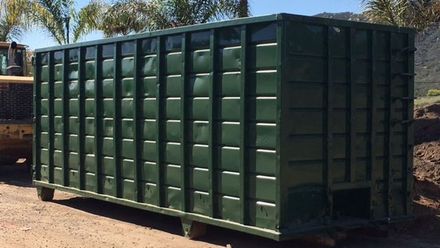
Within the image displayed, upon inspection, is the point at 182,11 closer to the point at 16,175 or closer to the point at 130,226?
the point at 16,175

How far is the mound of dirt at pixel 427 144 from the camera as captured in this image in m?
11.5

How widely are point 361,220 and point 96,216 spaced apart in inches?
172

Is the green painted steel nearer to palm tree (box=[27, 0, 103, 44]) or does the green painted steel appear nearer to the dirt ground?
the dirt ground

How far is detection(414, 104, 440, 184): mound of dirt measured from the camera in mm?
11480

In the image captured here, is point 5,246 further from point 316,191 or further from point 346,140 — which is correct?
point 346,140

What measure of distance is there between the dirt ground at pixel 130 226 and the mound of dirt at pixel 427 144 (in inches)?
0.7

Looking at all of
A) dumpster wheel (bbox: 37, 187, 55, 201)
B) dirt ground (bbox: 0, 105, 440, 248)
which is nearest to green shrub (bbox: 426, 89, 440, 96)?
dirt ground (bbox: 0, 105, 440, 248)

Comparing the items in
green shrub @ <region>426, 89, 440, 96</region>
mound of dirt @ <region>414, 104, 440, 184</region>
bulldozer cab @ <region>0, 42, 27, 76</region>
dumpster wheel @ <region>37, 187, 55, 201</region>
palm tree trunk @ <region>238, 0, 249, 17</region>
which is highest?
palm tree trunk @ <region>238, 0, 249, 17</region>

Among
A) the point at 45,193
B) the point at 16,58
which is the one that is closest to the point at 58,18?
the point at 16,58

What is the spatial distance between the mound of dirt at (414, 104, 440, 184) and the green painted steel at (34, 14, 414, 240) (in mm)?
3351

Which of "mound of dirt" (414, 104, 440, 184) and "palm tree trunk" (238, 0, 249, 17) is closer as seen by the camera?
"mound of dirt" (414, 104, 440, 184)

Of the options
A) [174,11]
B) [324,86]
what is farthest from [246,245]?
[174,11]

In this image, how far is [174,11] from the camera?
47.0 ft

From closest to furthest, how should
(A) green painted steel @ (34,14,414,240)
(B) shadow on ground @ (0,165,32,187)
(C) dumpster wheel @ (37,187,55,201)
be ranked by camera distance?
(A) green painted steel @ (34,14,414,240) → (C) dumpster wheel @ (37,187,55,201) → (B) shadow on ground @ (0,165,32,187)
